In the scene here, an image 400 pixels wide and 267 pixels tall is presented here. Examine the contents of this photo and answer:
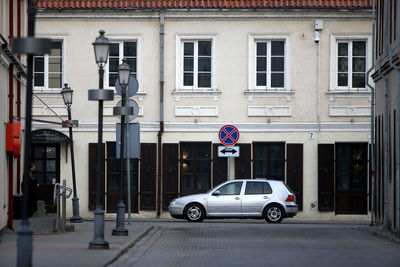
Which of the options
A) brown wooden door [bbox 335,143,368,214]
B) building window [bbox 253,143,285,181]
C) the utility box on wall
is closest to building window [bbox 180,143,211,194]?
building window [bbox 253,143,285,181]

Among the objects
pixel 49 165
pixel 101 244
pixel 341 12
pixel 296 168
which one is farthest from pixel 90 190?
pixel 101 244

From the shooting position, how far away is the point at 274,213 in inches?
1161

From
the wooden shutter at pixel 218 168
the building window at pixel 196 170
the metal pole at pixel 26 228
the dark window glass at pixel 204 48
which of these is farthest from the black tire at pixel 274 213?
the metal pole at pixel 26 228

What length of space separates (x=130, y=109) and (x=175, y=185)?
11830 millimetres

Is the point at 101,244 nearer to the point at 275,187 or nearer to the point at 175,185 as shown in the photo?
the point at 275,187

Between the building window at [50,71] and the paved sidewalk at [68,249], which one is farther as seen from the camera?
the building window at [50,71]

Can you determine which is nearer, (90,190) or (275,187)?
(275,187)

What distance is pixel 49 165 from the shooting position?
111ft

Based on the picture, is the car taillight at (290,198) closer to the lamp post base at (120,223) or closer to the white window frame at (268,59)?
the white window frame at (268,59)

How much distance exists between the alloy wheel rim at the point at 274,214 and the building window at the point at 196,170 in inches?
178

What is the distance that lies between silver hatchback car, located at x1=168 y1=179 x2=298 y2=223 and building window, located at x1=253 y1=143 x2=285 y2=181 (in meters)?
3.86

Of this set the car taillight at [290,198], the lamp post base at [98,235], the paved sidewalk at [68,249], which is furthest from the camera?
the car taillight at [290,198]

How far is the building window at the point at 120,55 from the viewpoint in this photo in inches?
1321

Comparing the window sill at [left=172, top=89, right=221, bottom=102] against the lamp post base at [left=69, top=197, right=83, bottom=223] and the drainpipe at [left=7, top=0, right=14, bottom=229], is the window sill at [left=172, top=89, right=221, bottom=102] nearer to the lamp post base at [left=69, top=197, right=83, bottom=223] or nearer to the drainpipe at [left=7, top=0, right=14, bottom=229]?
the lamp post base at [left=69, top=197, right=83, bottom=223]
